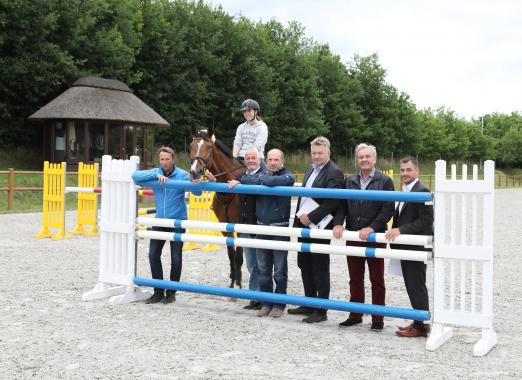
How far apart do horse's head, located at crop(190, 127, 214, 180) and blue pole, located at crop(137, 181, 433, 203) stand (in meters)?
0.24

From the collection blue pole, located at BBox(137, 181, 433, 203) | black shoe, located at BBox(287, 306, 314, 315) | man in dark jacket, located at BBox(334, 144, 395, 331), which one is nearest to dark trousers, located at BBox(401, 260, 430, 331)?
man in dark jacket, located at BBox(334, 144, 395, 331)

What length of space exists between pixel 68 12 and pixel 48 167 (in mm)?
19002

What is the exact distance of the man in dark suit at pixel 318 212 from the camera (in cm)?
630

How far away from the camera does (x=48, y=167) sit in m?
13.7

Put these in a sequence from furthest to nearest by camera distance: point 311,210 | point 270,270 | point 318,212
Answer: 1. point 270,270
2. point 311,210
3. point 318,212

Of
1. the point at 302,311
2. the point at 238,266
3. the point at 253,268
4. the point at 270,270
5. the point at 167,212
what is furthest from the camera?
the point at 238,266

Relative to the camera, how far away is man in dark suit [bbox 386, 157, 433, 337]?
5785mm

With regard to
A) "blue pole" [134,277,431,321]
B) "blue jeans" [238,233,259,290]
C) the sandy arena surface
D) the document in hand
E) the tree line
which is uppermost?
the tree line

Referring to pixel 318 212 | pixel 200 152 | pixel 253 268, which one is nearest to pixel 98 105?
pixel 200 152

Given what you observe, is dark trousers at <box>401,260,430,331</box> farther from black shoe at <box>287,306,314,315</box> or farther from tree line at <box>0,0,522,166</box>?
tree line at <box>0,0,522,166</box>

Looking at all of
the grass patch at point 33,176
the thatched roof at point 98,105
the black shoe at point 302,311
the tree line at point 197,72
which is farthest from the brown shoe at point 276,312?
the tree line at point 197,72

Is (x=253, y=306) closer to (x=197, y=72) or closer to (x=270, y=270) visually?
(x=270, y=270)

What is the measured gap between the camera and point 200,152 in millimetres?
7477

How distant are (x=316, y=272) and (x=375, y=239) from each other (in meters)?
0.89
